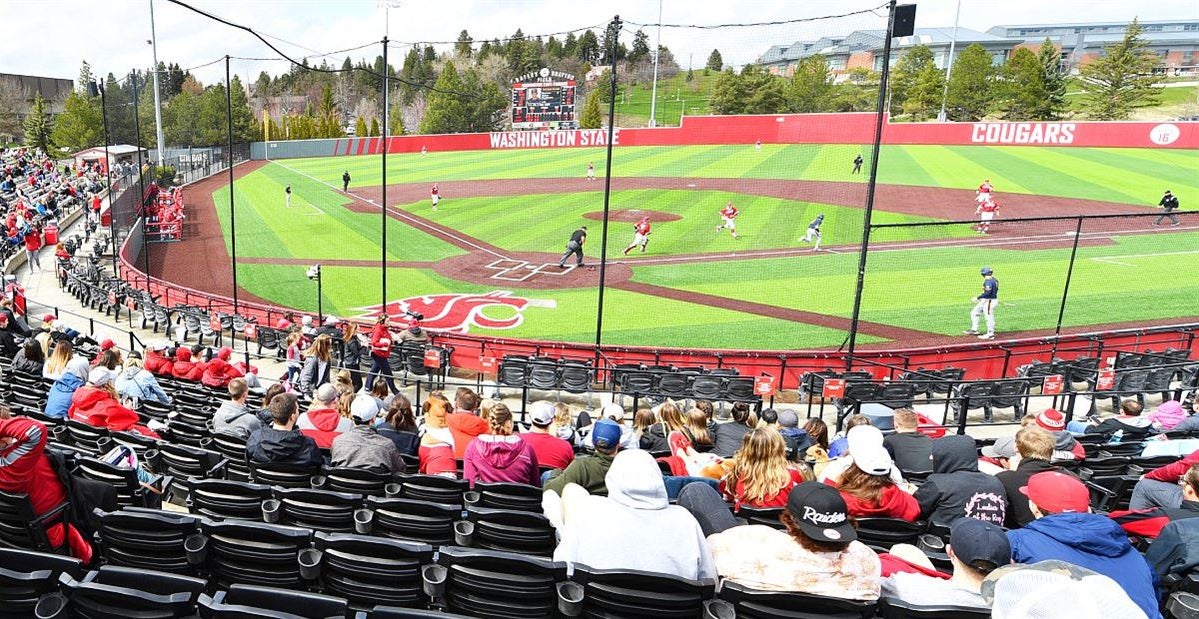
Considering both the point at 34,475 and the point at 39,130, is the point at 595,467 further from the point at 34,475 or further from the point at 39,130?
the point at 39,130

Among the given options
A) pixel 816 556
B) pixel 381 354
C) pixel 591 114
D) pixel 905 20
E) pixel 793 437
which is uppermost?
Result: pixel 591 114

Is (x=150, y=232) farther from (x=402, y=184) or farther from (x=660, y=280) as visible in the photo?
(x=660, y=280)

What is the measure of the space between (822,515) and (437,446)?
162 inches

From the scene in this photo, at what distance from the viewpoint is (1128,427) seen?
982 cm

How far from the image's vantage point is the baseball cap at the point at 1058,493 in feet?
14.0

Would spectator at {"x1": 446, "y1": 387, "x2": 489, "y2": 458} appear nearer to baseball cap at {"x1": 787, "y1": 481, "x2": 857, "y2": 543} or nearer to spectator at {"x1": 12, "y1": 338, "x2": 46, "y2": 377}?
baseball cap at {"x1": 787, "y1": 481, "x2": 857, "y2": 543}

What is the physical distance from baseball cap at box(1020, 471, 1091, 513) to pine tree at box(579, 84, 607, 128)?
52200 mm

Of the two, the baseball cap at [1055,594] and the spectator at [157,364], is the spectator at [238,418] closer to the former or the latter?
the spectator at [157,364]

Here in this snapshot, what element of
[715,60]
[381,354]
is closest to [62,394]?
[381,354]

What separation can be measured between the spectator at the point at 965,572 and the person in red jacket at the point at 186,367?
11302 millimetres

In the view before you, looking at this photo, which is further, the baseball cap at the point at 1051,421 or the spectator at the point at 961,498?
the baseball cap at the point at 1051,421

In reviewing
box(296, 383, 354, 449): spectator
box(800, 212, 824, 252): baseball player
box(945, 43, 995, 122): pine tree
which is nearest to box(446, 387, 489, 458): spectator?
box(296, 383, 354, 449): spectator

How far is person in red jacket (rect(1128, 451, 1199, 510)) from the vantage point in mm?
6090

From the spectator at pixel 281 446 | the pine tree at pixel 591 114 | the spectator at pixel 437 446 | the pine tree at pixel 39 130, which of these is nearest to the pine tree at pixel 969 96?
the pine tree at pixel 591 114
